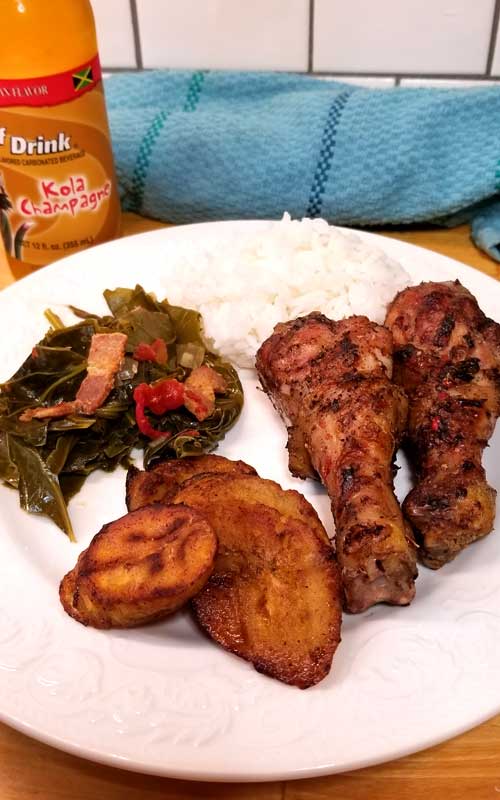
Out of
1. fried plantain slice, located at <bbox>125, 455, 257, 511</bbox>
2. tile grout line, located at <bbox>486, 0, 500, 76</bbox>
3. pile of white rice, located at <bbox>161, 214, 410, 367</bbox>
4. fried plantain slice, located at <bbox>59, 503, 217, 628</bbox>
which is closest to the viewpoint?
fried plantain slice, located at <bbox>59, 503, 217, 628</bbox>

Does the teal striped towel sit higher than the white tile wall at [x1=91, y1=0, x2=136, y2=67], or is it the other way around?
the white tile wall at [x1=91, y1=0, x2=136, y2=67]

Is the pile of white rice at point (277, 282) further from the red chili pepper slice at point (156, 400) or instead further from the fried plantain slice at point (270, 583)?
the fried plantain slice at point (270, 583)

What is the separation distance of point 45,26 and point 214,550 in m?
1.47

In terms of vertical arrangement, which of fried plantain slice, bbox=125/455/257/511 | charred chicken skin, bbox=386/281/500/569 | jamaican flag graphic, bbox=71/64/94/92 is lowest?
fried plantain slice, bbox=125/455/257/511

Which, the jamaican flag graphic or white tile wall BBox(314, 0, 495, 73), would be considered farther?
white tile wall BBox(314, 0, 495, 73)

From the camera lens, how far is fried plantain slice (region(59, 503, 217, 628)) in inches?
47.9

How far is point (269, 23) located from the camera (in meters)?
2.70

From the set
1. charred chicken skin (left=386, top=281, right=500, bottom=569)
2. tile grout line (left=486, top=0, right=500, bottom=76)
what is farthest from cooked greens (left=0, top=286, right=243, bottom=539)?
tile grout line (left=486, top=0, right=500, bottom=76)

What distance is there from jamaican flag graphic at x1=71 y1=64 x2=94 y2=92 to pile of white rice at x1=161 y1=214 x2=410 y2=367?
1.77 ft

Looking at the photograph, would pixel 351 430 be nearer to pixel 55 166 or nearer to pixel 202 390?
pixel 202 390

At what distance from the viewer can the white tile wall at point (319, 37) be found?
2635 millimetres

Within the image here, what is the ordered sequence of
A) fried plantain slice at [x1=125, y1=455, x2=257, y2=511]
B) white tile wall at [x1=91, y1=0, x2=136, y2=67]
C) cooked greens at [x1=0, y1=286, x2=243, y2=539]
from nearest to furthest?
fried plantain slice at [x1=125, y1=455, x2=257, y2=511] < cooked greens at [x1=0, y1=286, x2=243, y2=539] < white tile wall at [x1=91, y1=0, x2=136, y2=67]

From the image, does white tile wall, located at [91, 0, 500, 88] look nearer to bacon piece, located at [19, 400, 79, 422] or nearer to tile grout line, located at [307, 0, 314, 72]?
tile grout line, located at [307, 0, 314, 72]

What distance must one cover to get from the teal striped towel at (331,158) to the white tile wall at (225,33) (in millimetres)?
221
